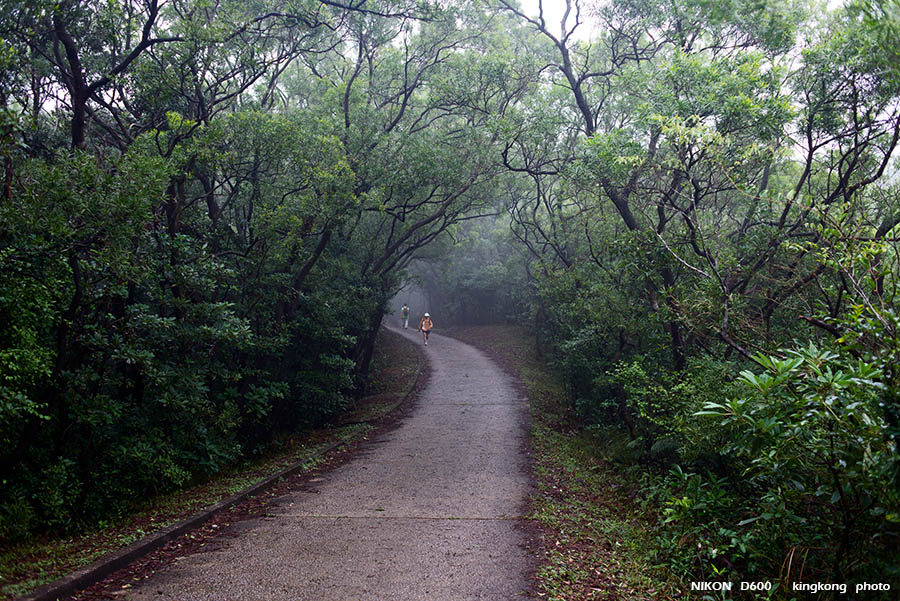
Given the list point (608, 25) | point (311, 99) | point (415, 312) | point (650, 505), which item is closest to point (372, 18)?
point (311, 99)

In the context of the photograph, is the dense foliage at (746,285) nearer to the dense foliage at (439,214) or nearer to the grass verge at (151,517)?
the dense foliage at (439,214)

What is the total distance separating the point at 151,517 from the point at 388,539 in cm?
256

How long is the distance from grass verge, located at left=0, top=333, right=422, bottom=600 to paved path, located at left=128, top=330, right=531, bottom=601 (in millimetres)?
681

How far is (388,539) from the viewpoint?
523cm

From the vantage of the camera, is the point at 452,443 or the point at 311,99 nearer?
the point at 452,443

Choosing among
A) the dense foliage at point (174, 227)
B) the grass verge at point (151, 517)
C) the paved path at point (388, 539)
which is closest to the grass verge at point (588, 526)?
the paved path at point (388, 539)

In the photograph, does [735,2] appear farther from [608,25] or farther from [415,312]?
[415,312]

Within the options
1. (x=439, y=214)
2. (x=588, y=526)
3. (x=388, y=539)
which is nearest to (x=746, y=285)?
(x=588, y=526)

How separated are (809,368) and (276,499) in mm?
5809

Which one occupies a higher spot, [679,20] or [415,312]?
[679,20]

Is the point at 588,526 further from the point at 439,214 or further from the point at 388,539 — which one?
the point at 439,214

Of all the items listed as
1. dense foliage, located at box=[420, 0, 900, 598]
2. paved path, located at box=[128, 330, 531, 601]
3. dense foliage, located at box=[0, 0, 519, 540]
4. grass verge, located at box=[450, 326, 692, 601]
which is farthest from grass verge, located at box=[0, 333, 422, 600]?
dense foliage, located at box=[420, 0, 900, 598]

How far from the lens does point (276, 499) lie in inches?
261

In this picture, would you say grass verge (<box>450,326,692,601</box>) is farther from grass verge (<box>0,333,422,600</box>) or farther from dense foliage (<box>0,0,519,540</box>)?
dense foliage (<box>0,0,519,540</box>)
